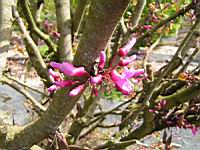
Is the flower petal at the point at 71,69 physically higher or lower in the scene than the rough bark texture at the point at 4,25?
lower

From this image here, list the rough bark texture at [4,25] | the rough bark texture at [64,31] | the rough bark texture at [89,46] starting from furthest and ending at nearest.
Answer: the rough bark texture at [64,31]
the rough bark texture at [4,25]
the rough bark texture at [89,46]

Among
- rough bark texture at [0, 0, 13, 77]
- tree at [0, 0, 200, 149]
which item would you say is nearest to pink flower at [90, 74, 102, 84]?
tree at [0, 0, 200, 149]

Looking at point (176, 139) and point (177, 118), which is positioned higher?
point (177, 118)

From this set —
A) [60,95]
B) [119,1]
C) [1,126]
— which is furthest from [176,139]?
[119,1]

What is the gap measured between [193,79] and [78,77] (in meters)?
0.98

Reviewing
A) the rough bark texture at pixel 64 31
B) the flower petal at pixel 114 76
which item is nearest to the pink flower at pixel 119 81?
the flower petal at pixel 114 76

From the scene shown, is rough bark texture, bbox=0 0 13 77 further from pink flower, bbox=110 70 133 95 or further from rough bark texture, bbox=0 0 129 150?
pink flower, bbox=110 70 133 95

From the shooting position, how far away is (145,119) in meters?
1.81

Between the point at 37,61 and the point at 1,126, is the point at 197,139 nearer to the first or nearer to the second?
the point at 37,61

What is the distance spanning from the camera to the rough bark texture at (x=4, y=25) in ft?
4.08

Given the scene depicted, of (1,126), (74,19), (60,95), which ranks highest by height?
(74,19)

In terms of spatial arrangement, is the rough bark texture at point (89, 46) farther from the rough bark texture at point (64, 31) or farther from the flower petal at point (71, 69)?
the rough bark texture at point (64, 31)

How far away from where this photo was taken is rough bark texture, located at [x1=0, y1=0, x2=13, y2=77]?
124 cm

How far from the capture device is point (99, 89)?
1.59 meters
